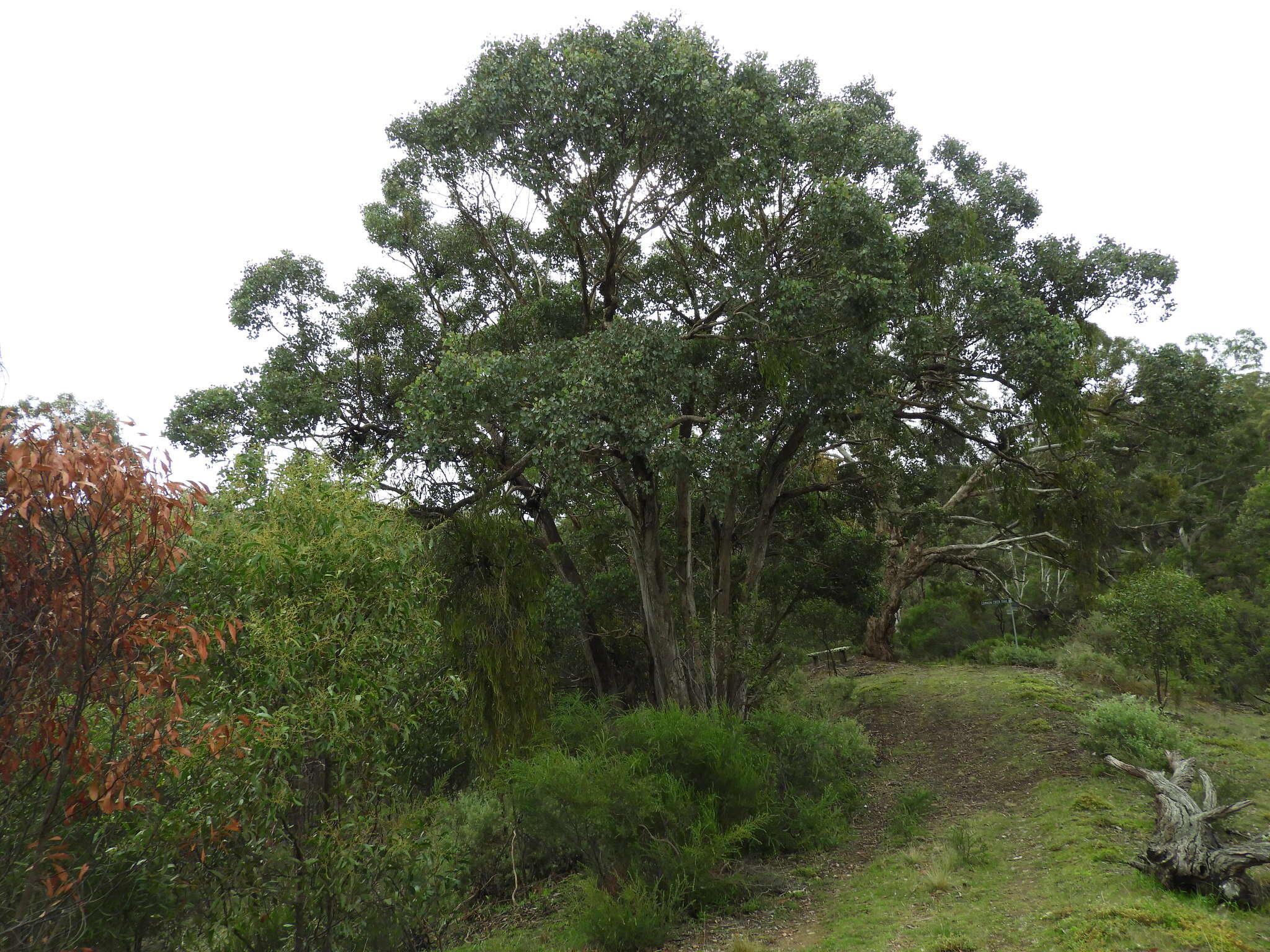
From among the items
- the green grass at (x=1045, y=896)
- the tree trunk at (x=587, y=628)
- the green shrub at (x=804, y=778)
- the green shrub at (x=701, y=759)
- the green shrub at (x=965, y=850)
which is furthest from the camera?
the tree trunk at (x=587, y=628)

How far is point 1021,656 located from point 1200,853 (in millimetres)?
15631

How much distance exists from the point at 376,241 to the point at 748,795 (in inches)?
420

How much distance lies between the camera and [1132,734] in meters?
11.6

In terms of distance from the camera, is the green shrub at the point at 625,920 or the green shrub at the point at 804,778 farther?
the green shrub at the point at 804,778

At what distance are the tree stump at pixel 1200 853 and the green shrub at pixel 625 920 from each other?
167 inches

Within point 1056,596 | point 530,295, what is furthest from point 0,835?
point 1056,596

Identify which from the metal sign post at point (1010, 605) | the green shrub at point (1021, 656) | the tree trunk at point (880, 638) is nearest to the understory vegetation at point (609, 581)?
the green shrub at point (1021, 656)

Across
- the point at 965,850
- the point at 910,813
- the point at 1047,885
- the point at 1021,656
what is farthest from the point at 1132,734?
the point at 1021,656

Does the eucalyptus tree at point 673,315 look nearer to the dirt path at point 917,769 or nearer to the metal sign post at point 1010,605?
the dirt path at point 917,769

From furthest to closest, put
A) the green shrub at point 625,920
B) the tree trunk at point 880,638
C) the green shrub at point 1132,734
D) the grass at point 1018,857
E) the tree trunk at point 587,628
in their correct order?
1. the tree trunk at point 880,638
2. the tree trunk at point 587,628
3. the green shrub at point 1132,734
4. the green shrub at point 625,920
5. the grass at point 1018,857

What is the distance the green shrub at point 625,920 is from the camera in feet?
24.9

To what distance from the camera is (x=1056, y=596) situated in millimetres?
29047

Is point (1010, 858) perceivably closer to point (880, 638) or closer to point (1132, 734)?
point (1132, 734)

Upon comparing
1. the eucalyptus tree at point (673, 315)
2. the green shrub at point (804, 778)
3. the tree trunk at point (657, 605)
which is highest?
the eucalyptus tree at point (673, 315)
